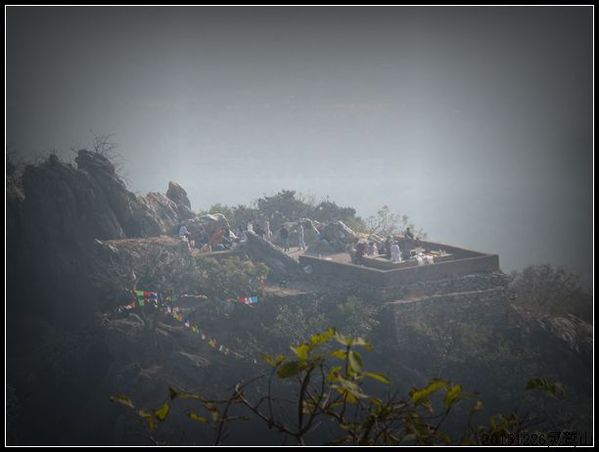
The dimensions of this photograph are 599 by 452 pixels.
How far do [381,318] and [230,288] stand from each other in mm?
6790

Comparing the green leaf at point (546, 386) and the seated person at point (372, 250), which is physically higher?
the seated person at point (372, 250)

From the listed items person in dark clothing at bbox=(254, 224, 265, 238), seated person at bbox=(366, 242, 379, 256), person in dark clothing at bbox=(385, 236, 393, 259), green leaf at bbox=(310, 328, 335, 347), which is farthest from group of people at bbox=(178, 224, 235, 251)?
green leaf at bbox=(310, 328, 335, 347)

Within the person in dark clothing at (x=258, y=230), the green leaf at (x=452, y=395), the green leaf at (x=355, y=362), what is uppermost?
the person in dark clothing at (x=258, y=230)

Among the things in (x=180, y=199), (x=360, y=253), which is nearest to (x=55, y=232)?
(x=180, y=199)

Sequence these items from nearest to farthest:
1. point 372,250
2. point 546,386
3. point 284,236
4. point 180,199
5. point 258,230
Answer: point 546,386 → point 372,250 → point 258,230 → point 284,236 → point 180,199

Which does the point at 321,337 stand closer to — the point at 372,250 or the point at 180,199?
the point at 372,250

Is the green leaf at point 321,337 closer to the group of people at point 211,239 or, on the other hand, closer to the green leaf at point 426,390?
the green leaf at point 426,390

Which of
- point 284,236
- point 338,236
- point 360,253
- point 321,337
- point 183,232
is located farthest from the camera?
point 284,236

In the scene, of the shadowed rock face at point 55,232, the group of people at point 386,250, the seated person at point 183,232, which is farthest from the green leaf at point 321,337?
the seated person at point 183,232

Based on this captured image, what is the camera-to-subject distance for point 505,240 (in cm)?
15988

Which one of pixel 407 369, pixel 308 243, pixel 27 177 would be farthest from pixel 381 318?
pixel 27 177

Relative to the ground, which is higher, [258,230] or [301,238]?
[258,230]

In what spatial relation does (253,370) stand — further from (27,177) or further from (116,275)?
(27,177)

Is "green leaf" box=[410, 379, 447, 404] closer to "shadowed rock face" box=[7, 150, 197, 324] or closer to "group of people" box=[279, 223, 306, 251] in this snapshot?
"shadowed rock face" box=[7, 150, 197, 324]
